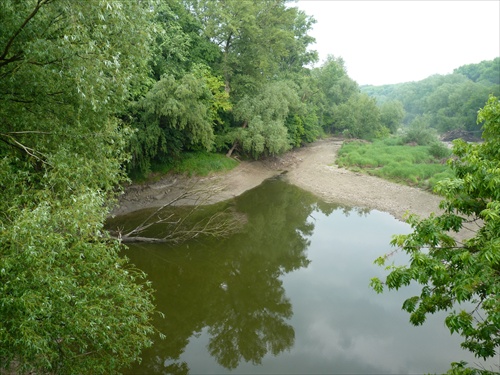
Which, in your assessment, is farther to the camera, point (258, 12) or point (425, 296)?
point (258, 12)

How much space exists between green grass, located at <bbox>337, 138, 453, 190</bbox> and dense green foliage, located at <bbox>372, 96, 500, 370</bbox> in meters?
21.0

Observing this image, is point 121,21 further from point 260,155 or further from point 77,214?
point 260,155

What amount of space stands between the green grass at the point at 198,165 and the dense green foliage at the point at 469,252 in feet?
68.5

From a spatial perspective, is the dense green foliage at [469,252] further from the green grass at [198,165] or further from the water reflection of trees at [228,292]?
the green grass at [198,165]

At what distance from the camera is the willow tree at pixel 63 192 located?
5.16 meters

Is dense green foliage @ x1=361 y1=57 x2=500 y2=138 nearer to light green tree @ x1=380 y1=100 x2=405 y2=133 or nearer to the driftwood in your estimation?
light green tree @ x1=380 y1=100 x2=405 y2=133

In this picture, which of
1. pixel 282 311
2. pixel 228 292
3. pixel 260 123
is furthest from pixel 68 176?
pixel 260 123

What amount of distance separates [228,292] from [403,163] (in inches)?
1040

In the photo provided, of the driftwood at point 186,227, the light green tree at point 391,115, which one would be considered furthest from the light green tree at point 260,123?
the light green tree at point 391,115

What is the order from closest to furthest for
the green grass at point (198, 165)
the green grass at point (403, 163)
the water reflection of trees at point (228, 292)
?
the water reflection of trees at point (228, 292), the green grass at point (198, 165), the green grass at point (403, 163)

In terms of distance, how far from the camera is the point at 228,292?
1329 centimetres

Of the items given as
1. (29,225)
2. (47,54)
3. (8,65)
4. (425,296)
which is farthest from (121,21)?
(425,296)

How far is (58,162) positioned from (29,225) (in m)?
3.02

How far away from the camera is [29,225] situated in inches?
213
